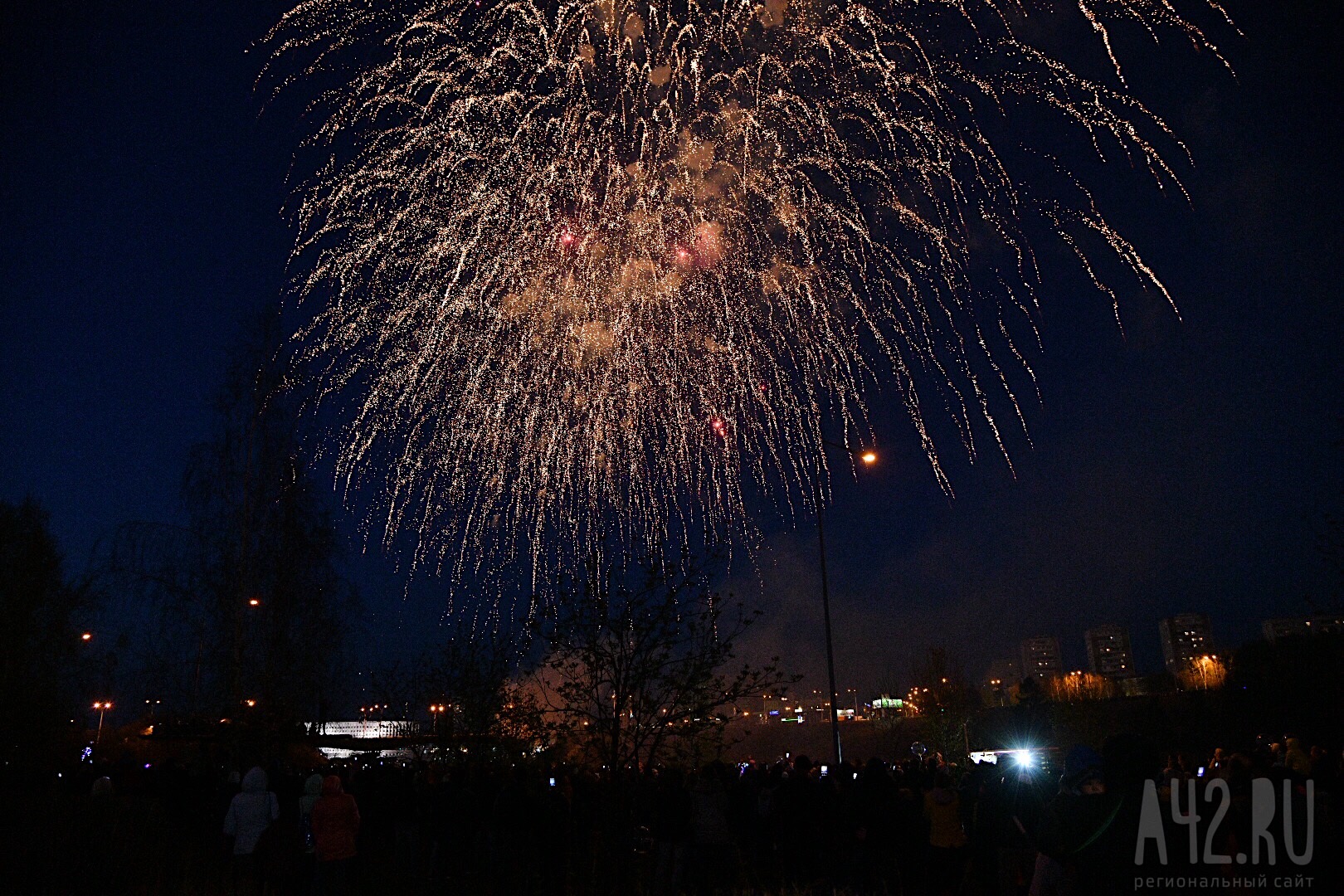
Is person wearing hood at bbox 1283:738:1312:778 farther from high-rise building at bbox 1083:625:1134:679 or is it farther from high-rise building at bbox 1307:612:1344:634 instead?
high-rise building at bbox 1083:625:1134:679

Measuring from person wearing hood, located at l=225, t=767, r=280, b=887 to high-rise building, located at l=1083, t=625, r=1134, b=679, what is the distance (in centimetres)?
17698

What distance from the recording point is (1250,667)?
55406mm

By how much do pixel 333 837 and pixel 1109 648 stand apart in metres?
182

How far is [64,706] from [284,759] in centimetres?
586

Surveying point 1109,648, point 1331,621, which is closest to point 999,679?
point 1109,648

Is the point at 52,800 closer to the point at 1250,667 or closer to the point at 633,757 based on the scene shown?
the point at 633,757

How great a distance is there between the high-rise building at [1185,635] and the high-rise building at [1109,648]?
674 centimetres

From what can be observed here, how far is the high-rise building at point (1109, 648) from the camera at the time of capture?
542 ft

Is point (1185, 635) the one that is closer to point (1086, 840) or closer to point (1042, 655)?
point (1042, 655)

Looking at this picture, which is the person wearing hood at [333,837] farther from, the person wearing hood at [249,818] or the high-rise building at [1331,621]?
the high-rise building at [1331,621]

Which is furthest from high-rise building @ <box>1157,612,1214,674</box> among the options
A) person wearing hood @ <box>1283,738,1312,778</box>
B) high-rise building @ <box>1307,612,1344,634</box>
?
person wearing hood @ <box>1283,738,1312,778</box>

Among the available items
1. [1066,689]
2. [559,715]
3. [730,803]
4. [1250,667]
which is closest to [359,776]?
[559,715]

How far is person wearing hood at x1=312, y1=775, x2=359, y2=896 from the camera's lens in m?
9.70

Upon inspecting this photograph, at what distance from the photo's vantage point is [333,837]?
9.73 meters
